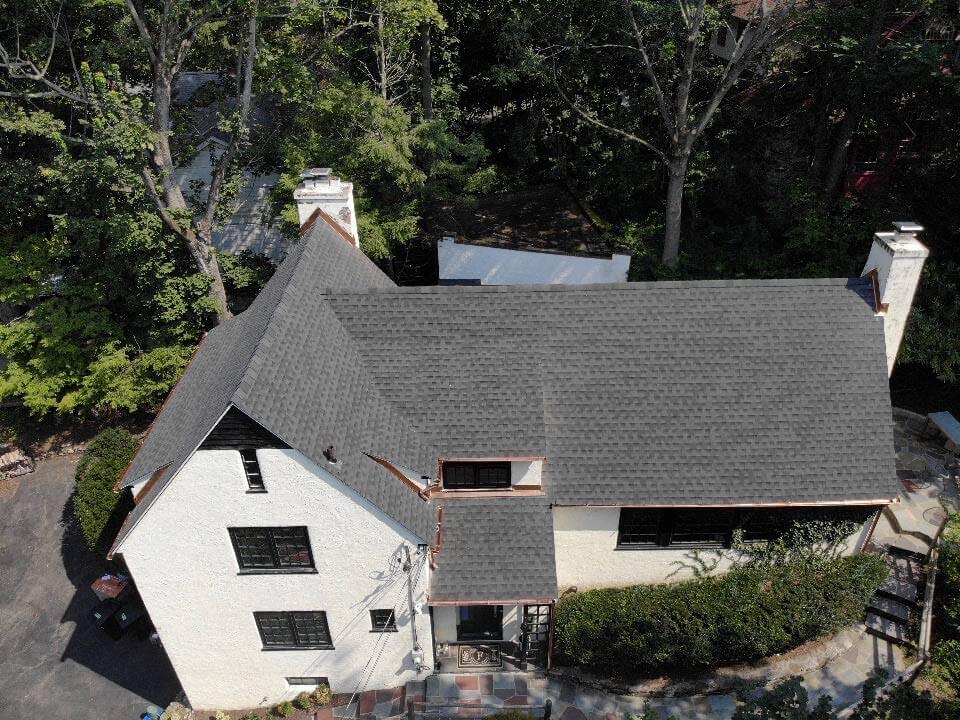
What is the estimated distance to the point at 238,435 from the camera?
509 inches

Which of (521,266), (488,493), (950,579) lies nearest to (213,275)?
(521,266)

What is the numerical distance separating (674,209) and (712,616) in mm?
17897

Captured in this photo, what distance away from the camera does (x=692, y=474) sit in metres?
16.7

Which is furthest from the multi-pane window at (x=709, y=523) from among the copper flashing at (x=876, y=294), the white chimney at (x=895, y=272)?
the copper flashing at (x=876, y=294)

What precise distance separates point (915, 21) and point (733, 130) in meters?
7.82

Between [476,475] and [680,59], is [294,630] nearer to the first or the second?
[476,475]

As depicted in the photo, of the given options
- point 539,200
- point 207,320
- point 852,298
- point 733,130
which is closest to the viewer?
point 852,298

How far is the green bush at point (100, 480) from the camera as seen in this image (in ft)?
69.1

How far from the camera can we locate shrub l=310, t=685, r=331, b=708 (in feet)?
55.8

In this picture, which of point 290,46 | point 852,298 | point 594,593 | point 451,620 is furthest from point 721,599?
point 290,46

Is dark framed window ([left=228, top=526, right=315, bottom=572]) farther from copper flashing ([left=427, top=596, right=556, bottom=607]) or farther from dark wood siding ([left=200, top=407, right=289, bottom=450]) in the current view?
copper flashing ([left=427, top=596, right=556, bottom=607])

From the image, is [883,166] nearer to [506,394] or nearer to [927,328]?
[927,328]

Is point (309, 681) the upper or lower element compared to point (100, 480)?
lower

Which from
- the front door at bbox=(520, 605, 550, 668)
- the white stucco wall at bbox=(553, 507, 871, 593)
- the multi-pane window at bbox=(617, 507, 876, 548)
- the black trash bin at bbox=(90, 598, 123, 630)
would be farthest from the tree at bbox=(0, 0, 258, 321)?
the multi-pane window at bbox=(617, 507, 876, 548)
